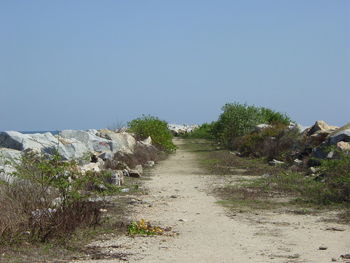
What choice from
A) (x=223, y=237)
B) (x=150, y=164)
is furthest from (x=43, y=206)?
(x=150, y=164)

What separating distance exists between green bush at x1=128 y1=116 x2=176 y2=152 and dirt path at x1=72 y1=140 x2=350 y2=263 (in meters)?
18.6

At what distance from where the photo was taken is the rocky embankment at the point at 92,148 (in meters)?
18.6

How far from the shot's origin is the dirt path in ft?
27.1

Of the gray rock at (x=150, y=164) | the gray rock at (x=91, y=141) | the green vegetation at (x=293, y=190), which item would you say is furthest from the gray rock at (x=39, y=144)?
the green vegetation at (x=293, y=190)

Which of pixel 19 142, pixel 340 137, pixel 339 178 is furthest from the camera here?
pixel 340 137

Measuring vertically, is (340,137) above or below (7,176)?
above

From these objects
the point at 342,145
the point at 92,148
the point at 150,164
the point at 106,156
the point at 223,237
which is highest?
the point at 342,145

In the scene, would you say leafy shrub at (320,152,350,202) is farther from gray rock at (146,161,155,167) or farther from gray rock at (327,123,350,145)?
gray rock at (146,161,155,167)

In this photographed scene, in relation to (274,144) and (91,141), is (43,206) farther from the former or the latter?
(274,144)

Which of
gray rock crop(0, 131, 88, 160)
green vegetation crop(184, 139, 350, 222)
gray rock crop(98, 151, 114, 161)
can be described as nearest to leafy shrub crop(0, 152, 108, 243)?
green vegetation crop(184, 139, 350, 222)

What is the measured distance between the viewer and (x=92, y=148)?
25188 mm

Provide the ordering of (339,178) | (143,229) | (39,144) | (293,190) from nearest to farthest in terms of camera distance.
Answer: (143,229) < (339,178) < (293,190) < (39,144)

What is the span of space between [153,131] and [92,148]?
8.85 m

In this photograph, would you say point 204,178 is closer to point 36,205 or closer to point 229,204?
point 229,204
